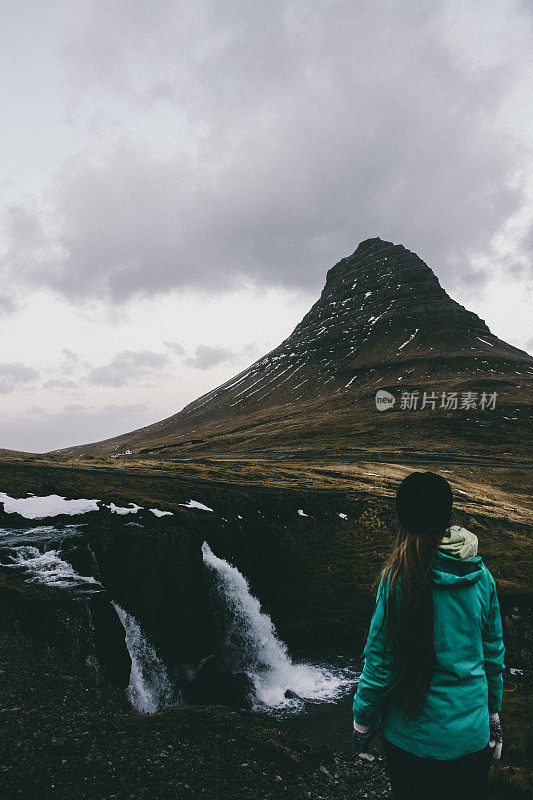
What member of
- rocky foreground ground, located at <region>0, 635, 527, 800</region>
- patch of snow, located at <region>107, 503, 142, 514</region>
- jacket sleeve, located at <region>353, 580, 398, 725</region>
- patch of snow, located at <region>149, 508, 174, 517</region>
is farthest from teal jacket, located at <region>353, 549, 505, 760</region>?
patch of snow, located at <region>107, 503, 142, 514</region>

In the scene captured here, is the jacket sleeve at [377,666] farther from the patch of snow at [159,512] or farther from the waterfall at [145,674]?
the patch of snow at [159,512]

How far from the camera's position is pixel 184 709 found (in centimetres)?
1570

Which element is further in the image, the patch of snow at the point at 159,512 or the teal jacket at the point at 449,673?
the patch of snow at the point at 159,512

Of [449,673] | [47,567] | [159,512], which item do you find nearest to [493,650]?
[449,673]

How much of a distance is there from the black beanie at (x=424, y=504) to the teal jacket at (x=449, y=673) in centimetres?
37

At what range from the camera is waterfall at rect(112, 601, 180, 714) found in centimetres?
1923

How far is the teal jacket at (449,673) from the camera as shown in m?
4.39

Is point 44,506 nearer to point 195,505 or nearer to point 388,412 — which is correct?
point 195,505

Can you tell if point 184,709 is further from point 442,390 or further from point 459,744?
point 442,390

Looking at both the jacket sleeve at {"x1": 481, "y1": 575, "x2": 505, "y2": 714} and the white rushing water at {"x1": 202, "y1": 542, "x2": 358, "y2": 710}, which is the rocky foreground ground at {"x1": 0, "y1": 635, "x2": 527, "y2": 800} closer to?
the white rushing water at {"x1": 202, "y1": 542, "x2": 358, "y2": 710}

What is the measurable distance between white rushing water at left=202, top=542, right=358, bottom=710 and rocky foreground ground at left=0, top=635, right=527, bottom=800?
24.4 ft

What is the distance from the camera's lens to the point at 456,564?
4.42 m

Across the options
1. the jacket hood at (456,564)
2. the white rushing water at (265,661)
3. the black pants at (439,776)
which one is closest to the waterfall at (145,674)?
the white rushing water at (265,661)

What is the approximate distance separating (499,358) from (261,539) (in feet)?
541
